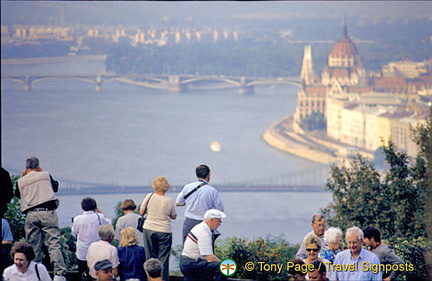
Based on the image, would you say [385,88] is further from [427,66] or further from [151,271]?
[151,271]

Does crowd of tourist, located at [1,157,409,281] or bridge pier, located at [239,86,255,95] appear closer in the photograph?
crowd of tourist, located at [1,157,409,281]

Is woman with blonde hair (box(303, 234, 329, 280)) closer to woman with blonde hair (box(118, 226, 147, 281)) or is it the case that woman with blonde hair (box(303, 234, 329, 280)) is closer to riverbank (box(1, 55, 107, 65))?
woman with blonde hair (box(118, 226, 147, 281))

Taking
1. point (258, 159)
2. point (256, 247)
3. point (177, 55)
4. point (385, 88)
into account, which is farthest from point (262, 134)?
point (256, 247)

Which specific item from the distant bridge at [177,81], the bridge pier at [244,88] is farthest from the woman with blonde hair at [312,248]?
the bridge pier at [244,88]

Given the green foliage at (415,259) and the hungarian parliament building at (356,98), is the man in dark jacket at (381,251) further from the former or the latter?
the hungarian parliament building at (356,98)

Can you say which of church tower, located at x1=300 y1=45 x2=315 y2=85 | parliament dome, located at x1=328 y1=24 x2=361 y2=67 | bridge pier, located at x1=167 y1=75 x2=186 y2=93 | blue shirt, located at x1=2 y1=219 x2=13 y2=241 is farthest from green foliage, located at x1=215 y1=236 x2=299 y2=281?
parliament dome, located at x1=328 y1=24 x2=361 y2=67

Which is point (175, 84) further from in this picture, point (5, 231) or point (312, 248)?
point (312, 248)
